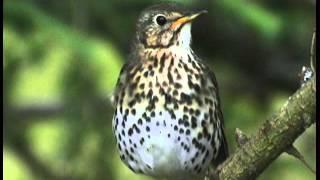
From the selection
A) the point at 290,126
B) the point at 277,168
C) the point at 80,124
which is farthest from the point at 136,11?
the point at 290,126

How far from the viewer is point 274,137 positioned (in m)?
1.57

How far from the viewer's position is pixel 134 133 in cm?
198

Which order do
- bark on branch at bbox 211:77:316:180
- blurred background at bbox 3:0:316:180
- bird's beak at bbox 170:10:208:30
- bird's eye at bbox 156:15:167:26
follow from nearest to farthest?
bark on branch at bbox 211:77:316:180, bird's beak at bbox 170:10:208:30, bird's eye at bbox 156:15:167:26, blurred background at bbox 3:0:316:180

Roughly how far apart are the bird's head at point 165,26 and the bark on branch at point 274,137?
26cm

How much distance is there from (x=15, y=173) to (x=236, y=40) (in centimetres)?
85

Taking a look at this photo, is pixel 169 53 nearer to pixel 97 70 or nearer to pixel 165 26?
pixel 165 26

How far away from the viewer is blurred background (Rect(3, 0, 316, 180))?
2492 millimetres

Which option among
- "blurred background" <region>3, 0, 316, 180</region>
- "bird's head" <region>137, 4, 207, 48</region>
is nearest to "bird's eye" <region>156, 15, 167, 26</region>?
"bird's head" <region>137, 4, 207, 48</region>

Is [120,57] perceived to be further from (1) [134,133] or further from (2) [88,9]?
(1) [134,133]

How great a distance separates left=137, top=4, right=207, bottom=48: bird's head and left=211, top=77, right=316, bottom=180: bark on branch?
0.86ft

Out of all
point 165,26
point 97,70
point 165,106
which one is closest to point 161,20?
point 165,26

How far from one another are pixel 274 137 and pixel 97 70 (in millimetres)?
1181

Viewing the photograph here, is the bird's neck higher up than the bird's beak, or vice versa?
the bird's beak

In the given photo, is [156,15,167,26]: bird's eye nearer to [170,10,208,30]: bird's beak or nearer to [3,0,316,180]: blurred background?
[170,10,208,30]: bird's beak
